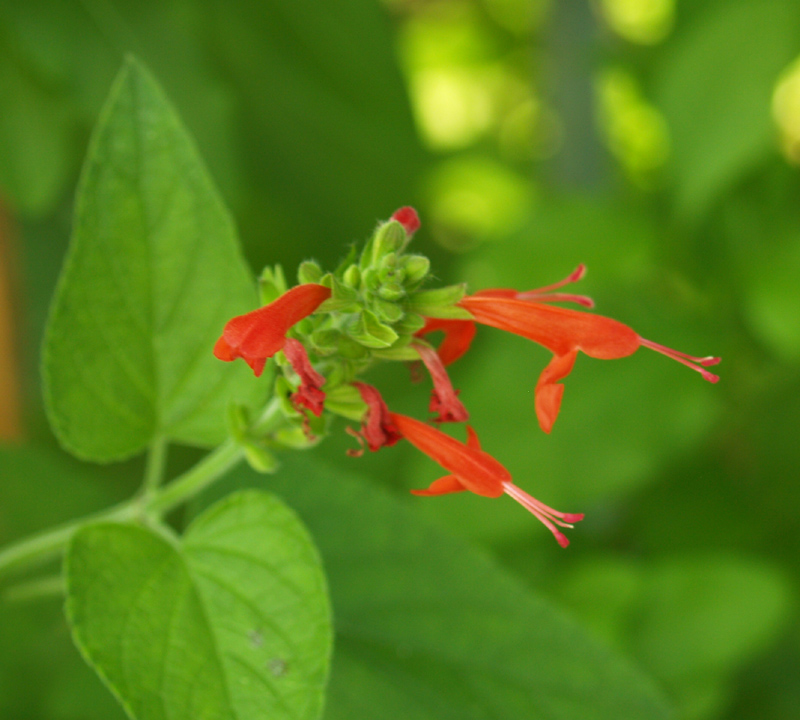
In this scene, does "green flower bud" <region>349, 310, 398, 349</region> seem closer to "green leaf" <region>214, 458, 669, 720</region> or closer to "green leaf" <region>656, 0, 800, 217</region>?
"green leaf" <region>214, 458, 669, 720</region>

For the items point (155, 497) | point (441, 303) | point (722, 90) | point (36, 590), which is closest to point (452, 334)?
point (441, 303)

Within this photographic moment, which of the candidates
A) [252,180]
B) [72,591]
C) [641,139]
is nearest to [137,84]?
[72,591]

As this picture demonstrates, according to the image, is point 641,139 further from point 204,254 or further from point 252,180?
point 204,254

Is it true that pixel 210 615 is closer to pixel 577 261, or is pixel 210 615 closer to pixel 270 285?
pixel 270 285

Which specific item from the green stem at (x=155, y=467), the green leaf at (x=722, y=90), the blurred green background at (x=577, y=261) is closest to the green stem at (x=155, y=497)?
the green stem at (x=155, y=467)

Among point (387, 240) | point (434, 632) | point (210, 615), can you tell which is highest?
point (387, 240)

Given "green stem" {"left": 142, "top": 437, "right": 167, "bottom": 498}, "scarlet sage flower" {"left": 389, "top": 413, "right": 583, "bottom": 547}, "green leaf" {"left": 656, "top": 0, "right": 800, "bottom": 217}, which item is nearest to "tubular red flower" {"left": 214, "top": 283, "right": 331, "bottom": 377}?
"scarlet sage flower" {"left": 389, "top": 413, "right": 583, "bottom": 547}
